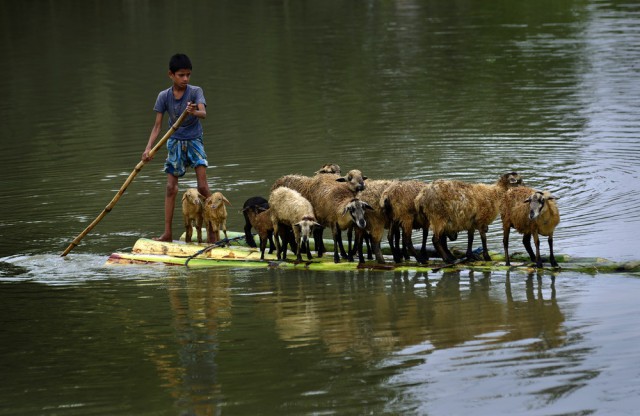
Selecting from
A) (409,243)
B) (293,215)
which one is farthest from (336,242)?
(409,243)

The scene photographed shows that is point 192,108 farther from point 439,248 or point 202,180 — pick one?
point 439,248

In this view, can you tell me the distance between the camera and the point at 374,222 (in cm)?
1238

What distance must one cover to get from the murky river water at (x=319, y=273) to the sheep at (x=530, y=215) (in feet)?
1.41

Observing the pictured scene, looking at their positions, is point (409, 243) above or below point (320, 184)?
below

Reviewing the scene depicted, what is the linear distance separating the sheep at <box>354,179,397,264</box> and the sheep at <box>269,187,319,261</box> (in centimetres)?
57

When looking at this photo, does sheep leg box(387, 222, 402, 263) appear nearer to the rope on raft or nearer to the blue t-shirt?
the rope on raft

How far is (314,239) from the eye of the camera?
13336 millimetres

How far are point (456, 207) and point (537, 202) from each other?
3.08ft

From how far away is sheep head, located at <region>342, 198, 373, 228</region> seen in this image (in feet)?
39.2

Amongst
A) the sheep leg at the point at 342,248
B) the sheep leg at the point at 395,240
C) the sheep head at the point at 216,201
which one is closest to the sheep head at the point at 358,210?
the sheep leg at the point at 395,240

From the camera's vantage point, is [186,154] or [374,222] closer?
[374,222]

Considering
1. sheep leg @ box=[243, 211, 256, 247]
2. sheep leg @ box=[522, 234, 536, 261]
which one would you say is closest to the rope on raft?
sheep leg @ box=[243, 211, 256, 247]

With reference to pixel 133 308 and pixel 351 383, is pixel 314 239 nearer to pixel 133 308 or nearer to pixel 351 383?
pixel 133 308

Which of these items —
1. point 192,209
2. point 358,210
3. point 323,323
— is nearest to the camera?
point 323,323
